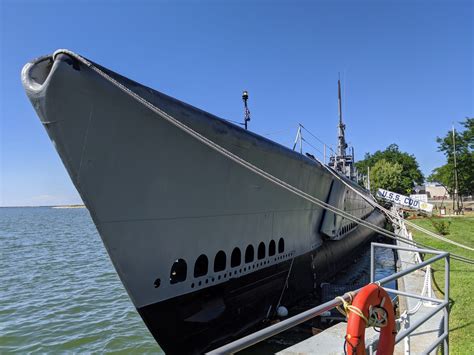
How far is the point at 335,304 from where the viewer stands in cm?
212

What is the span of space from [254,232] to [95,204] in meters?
2.68

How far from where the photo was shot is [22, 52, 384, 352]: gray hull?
3.31 metres

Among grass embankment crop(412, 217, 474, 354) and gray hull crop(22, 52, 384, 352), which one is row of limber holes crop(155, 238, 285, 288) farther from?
grass embankment crop(412, 217, 474, 354)

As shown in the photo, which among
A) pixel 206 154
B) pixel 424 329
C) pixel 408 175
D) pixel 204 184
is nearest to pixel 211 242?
pixel 204 184

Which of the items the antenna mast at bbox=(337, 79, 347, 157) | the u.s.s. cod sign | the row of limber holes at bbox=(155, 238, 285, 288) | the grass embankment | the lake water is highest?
the antenna mast at bbox=(337, 79, 347, 157)

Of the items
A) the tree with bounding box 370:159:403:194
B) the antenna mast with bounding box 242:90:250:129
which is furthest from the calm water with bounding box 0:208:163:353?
the tree with bounding box 370:159:403:194

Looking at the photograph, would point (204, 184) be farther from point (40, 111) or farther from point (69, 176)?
point (40, 111)

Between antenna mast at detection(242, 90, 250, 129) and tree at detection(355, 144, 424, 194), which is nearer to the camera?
antenna mast at detection(242, 90, 250, 129)

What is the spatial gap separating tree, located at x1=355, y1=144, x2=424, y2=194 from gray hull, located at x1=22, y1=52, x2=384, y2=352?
52611 mm

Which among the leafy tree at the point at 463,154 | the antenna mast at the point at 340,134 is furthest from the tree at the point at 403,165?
the antenna mast at the point at 340,134

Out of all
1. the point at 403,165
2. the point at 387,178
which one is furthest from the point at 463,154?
the point at 403,165

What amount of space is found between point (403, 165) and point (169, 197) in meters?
63.4

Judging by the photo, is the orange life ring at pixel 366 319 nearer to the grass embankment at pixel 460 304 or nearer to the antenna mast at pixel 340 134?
the grass embankment at pixel 460 304

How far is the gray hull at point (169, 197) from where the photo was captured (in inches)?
130
